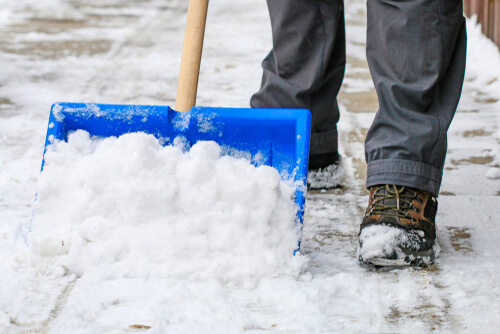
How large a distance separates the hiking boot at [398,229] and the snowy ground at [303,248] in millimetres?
32

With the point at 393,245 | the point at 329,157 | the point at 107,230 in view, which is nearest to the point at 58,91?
the point at 329,157

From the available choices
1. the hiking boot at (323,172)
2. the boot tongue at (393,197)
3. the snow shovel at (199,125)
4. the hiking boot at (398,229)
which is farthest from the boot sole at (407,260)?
the hiking boot at (323,172)

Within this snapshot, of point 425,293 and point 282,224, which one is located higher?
point 282,224

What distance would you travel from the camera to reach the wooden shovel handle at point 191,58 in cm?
174

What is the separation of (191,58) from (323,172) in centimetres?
60

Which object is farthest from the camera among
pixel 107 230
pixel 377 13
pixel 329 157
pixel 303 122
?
pixel 329 157

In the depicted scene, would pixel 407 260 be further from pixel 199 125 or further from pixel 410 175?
pixel 199 125

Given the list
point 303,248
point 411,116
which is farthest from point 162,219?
point 411,116

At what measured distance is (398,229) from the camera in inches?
61.4

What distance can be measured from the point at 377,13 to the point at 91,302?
980 millimetres

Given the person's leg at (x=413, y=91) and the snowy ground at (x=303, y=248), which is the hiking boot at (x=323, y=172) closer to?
the snowy ground at (x=303, y=248)

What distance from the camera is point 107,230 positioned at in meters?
1.46

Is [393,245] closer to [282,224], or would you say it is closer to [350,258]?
[350,258]

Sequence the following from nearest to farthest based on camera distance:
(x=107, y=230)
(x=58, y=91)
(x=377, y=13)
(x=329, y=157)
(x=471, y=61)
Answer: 1. (x=107, y=230)
2. (x=377, y=13)
3. (x=329, y=157)
4. (x=58, y=91)
5. (x=471, y=61)
